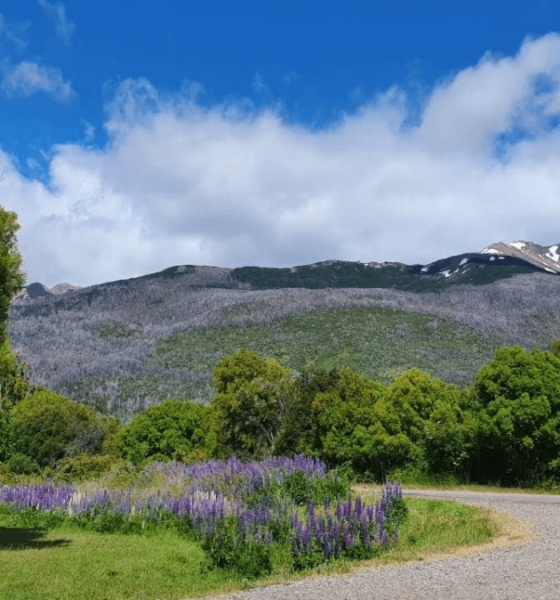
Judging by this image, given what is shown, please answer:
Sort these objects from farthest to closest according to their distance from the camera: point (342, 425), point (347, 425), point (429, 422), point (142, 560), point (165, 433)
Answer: point (165, 433)
point (342, 425)
point (347, 425)
point (429, 422)
point (142, 560)

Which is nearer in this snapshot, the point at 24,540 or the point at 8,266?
the point at 8,266

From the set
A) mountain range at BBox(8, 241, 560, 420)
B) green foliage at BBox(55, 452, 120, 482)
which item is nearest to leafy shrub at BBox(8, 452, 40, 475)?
green foliage at BBox(55, 452, 120, 482)

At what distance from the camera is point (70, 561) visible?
11.9 metres

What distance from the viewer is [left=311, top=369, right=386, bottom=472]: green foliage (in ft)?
97.2

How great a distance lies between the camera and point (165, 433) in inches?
1865

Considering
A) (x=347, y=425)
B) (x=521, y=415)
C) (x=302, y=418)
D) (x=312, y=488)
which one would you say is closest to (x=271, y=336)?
(x=302, y=418)

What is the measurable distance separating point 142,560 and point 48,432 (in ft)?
111

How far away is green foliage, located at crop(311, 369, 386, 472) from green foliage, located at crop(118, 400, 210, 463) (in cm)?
1646

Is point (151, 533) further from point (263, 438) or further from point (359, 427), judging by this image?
point (263, 438)

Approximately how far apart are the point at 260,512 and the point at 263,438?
27536 mm

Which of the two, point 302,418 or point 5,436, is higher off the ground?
point 302,418

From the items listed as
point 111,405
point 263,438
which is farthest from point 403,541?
point 111,405

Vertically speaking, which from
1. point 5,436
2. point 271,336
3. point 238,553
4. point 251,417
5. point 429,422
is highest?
point 271,336

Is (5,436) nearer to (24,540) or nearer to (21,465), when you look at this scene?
(21,465)
